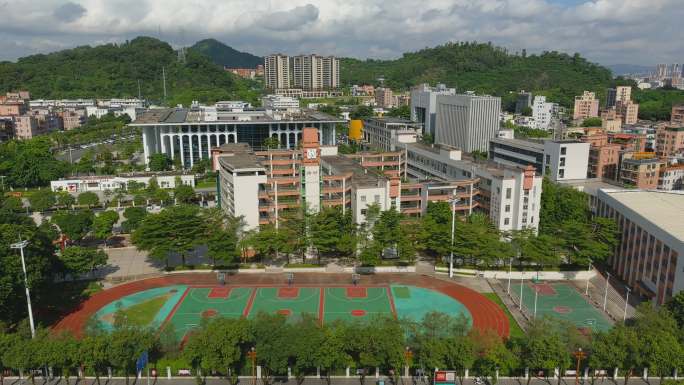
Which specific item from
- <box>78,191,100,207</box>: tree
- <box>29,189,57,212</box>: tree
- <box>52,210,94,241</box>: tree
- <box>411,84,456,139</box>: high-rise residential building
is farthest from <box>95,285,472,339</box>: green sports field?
<box>411,84,456,139</box>: high-rise residential building

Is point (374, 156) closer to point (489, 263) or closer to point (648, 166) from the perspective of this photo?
point (489, 263)

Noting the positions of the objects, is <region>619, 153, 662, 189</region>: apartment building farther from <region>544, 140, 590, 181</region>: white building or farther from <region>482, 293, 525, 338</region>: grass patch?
<region>482, 293, 525, 338</region>: grass patch

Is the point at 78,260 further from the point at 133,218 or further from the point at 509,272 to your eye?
the point at 509,272

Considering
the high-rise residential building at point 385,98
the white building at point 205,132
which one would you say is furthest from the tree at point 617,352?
the high-rise residential building at point 385,98

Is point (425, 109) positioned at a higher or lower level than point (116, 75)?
lower

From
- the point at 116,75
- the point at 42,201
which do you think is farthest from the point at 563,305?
the point at 116,75
